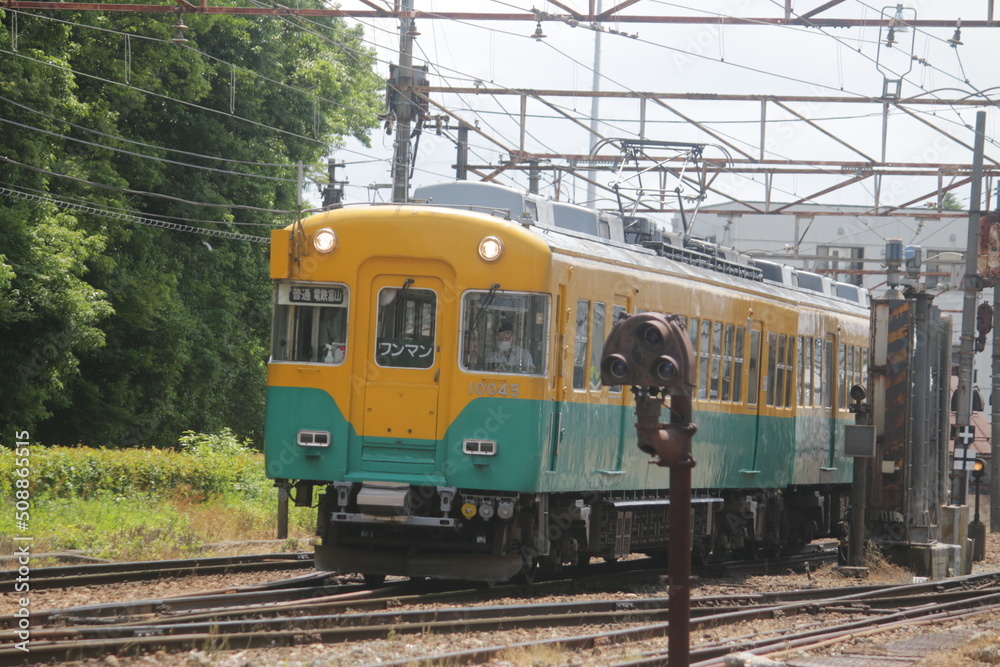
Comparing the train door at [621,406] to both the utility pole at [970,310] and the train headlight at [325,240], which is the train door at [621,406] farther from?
the utility pole at [970,310]

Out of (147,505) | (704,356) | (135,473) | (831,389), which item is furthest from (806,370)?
(135,473)

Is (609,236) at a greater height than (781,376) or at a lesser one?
greater

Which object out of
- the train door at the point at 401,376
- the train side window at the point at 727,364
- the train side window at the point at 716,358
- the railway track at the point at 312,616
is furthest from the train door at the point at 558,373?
the train side window at the point at 727,364

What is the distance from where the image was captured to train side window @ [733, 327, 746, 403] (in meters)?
15.7

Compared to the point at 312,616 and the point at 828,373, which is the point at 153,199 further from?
the point at 312,616

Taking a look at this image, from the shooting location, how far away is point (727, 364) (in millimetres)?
15477

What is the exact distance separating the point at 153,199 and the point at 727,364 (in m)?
19.4

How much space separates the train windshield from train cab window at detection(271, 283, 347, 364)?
1119 millimetres

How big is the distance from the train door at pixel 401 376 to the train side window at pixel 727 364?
4.69 m

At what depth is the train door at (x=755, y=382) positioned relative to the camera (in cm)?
1619

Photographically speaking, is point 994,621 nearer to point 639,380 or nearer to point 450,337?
point 450,337

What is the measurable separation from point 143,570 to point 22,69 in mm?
13318

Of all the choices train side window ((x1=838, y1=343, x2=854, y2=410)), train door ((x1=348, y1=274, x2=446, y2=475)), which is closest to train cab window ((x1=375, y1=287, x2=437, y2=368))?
train door ((x1=348, y1=274, x2=446, y2=475))

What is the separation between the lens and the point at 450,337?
11734mm
